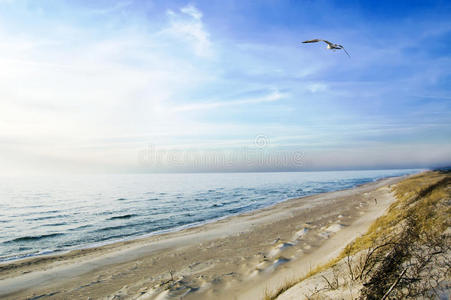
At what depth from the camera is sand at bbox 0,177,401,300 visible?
8216 mm

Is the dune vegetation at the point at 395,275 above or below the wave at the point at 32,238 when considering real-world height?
above

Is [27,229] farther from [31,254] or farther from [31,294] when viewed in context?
[31,294]

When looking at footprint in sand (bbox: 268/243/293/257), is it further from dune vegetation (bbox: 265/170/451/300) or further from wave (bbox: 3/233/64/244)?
wave (bbox: 3/233/64/244)

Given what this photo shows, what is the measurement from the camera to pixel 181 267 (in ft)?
34.2

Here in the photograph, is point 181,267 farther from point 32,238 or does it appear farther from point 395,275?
point 32,238

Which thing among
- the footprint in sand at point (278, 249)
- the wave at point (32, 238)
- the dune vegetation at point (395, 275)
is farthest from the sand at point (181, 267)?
the wave at point (32, 238)

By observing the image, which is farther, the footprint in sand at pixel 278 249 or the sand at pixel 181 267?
the footprint in sand at pixel 278 249

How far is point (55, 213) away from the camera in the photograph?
27781 millimetres

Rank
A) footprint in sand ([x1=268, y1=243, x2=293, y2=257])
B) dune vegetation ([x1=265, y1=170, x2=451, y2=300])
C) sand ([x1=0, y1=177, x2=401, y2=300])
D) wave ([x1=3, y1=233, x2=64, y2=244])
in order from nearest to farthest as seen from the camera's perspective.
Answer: dune vegetation ([x1=265, y1=170, x2=451, y2=300])
sand ([x1=0, y1=177, x2=401, y2=300])
footprint in sand ([x1=268, y1=243, x2=293, y2=257])
wave ([x1=3, y1=233, x2=64, y2=244])

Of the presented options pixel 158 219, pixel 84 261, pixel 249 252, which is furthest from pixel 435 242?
pixel 158 219

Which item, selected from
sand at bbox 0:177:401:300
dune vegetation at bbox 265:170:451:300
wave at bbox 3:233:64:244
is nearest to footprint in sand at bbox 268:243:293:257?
sand at bbox 0:177:401:300

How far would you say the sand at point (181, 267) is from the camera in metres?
8.22

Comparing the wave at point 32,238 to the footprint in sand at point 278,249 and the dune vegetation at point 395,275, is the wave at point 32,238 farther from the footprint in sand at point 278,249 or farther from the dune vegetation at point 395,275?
the dune vegetation at point 395,275

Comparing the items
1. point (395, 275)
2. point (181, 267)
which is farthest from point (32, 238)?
point (395, 275)
